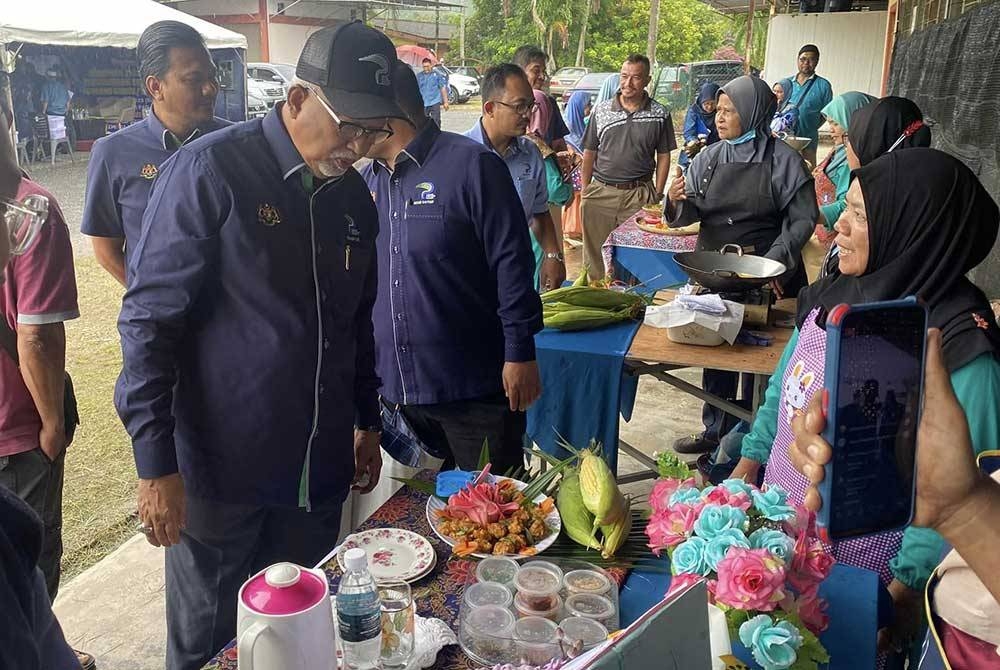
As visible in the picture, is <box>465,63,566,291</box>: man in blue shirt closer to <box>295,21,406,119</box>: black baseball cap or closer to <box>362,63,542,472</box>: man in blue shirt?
<box>362,63,542,472</box>: man in blue shirt

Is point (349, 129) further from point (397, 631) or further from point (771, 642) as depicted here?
point (771, 642)

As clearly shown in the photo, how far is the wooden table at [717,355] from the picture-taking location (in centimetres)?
300

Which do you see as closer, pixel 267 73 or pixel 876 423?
pixel 876 423

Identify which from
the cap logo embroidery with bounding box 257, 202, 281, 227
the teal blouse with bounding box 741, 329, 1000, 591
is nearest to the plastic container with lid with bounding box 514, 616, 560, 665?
the teal blouse with bounding box 741, 329, 1000, 591

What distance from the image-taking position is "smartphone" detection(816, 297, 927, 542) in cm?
100

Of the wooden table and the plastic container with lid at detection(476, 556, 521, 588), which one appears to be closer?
the plastic container with lid at detection(476, 556, 521, 588)

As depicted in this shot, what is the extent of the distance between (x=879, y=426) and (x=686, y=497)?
1.65 ft

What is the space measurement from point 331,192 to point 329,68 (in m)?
0.32

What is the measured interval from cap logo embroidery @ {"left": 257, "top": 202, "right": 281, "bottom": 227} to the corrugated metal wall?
17.8 metres

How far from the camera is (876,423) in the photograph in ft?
3.34

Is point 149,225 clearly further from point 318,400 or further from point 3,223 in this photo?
point 3,223

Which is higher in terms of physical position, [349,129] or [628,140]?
[349,129]

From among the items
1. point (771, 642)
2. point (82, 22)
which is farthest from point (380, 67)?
point (82, 22)

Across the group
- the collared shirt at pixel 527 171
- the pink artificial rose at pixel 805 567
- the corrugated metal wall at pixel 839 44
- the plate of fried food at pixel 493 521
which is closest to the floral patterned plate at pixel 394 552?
the plate of fried food at pixel 493 521
